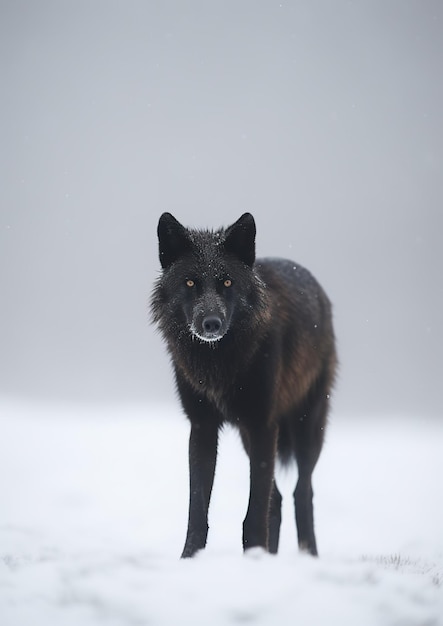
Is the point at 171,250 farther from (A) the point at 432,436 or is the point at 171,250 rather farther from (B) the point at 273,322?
(A) the point at 432,436

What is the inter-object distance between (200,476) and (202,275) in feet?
5.19

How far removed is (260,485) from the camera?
16.4 feet

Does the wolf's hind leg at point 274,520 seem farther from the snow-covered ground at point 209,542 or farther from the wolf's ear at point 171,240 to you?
the wolf's ear at point 171,240

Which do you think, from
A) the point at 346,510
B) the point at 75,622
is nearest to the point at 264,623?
the point at 75,622

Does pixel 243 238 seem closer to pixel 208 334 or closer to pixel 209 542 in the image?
pixel 208 334

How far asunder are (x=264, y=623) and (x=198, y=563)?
1014 mm

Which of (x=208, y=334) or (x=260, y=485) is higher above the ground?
(x=208, y=334)

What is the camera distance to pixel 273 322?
215 inches

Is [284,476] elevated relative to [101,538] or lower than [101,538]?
elevated

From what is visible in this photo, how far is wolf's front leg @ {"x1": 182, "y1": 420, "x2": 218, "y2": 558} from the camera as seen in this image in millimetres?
5008

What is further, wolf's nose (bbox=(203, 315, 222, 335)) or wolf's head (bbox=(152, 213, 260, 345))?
wolf's head (bbox=(152, 213, 260, 345))

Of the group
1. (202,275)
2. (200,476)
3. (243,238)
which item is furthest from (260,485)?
(243,238)

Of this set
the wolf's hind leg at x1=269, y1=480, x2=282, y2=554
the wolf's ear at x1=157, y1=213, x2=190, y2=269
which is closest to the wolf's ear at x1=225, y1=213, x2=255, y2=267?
the wolf's ear at x1=157, y1=213, x2=190, y2=269

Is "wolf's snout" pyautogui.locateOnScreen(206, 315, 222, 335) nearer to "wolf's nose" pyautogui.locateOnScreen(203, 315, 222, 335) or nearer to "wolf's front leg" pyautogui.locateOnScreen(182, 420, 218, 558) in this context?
"wolf's nose" pyautogui.locateOnScreen(203, 315, 222, 335)
